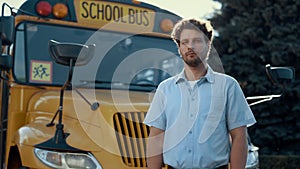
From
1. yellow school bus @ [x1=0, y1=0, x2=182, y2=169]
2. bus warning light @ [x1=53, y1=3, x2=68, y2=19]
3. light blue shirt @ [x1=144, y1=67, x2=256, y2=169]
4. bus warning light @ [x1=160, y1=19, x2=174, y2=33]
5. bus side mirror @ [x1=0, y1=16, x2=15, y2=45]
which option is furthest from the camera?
bus warning light @ [x1=160, y1=19, x2=174, y2=33]

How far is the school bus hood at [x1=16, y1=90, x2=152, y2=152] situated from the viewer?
3.53 m

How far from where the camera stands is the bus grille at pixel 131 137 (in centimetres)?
351

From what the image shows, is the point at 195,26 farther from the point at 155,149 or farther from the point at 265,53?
the point at 265,53

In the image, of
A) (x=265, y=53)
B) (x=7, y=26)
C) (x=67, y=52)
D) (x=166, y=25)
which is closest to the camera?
(x=67, y=52)

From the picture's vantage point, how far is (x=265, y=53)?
13172 mm

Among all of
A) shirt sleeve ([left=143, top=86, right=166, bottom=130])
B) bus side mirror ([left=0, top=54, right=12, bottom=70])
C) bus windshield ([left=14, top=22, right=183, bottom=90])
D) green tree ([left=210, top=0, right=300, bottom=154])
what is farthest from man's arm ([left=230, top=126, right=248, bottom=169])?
green tree ([left=210, top=0, right=300, bottom=154])

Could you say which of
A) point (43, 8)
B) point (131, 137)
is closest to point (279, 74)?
point (131, 137)

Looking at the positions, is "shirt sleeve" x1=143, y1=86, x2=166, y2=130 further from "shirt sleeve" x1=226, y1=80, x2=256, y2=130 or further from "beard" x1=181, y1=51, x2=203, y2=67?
"shirt sleeve" x1=226, y1=80, x2=256, y2=130

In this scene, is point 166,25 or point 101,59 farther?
point 166,25

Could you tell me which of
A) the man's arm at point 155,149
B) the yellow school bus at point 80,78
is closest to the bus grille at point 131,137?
the yellow school bus at point 80,78

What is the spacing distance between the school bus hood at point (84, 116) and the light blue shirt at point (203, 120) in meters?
0.88

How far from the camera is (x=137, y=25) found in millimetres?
4836

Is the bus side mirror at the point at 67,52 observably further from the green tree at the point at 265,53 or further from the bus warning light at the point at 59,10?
the green tree at the point at 265,53

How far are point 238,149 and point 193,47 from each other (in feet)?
1.98
